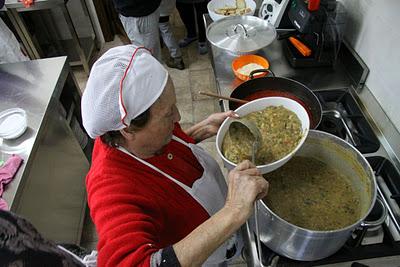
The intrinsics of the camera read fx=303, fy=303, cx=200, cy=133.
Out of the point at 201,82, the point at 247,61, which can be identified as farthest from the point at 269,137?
the point at 201,82

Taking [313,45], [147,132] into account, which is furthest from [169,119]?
[313,45]

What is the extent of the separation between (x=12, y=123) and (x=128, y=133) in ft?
3.41

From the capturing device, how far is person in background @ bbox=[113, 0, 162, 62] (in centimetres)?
225

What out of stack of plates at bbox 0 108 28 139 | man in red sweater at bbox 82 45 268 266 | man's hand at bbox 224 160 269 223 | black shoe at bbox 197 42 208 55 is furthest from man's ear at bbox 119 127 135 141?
black shoe at bbox 197 42 208 55

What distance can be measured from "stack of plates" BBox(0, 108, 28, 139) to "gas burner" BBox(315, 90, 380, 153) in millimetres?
1405

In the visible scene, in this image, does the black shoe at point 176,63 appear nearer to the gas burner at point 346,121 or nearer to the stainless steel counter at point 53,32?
the stainless steel counter at point 53,32

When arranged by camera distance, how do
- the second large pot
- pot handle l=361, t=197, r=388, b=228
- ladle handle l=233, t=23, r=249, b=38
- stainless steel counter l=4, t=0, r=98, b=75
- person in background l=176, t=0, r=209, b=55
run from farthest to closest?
person in background l=176, t=0, r=209, b=55 → stainless steel counter l=4, t=0, r=98, b=75 → ladle handle l=233, t=23, r=249, b=38 → the second large pot → pot handle l=361, t=197, r=388, b=228

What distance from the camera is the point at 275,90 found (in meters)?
1.34

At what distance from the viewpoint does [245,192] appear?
831 mm

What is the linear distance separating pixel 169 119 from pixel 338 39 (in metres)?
1.06

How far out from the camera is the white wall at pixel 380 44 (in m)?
1.16

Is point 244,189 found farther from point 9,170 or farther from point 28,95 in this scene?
point 28,95

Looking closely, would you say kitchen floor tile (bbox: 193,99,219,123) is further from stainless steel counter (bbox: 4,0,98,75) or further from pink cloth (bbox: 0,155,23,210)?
pink cloth (bbox: 0,155,23,210)

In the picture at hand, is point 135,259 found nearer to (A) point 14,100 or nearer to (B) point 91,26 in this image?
(A) point 14,100
